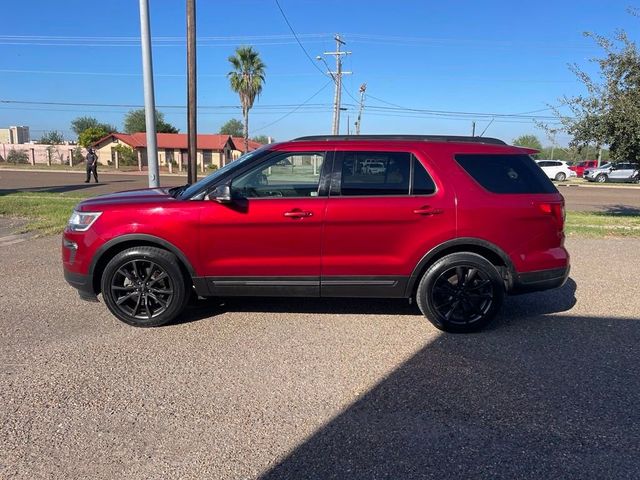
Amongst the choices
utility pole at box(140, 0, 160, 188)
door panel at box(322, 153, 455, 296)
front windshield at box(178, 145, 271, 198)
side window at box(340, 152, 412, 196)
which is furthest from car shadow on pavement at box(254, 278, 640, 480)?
utility pole at box(140, 0, 160, 188)

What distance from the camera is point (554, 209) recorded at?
447 centimetres

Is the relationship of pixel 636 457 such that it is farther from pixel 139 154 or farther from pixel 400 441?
pixel 139 154

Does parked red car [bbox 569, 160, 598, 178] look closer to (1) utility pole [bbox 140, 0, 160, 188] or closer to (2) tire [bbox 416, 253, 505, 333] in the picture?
(1) utility pole [bbox 140, 0, 160, 188]

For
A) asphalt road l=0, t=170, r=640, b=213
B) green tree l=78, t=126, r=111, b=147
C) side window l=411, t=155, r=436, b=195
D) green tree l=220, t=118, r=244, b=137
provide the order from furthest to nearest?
1. green tree l=220, t=118, r=244, b=137
2. green tree l=78, t=126, r=111, b=147
3. asphalt road l=0, t=170, r=640, b=213
4. side window l=411, t=155, r=436, b=195

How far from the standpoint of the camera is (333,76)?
129 feet

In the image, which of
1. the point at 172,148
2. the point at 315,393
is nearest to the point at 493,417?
the point at 315,393

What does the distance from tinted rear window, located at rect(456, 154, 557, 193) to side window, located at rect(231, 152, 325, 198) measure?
4.49 ft

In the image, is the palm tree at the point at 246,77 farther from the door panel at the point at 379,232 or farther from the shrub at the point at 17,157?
the door panel at the point at 379,232

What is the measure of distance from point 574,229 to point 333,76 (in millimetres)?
32250

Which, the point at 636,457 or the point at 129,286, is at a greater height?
the point at 129,286

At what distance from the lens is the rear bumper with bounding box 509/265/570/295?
4492mm

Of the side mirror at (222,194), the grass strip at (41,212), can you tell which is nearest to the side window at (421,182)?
the side mirror at (222,194)

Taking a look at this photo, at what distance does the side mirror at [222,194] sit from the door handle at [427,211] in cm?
167

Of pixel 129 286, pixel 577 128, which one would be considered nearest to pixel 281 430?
pixel 129 286
